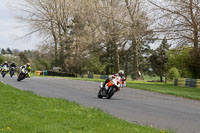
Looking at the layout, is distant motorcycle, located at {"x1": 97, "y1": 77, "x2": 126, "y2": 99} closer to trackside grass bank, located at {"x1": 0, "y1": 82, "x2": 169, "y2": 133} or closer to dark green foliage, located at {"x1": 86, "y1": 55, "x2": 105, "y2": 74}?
trackside grass bank, located at {"x1": 0, "y1": 82, "x2": 169, "y2": 133}

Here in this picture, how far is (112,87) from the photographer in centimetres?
1680

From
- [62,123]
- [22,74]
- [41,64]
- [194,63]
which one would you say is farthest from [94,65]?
[62,123]

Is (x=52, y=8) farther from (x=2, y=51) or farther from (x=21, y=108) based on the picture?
(x=2, y=51)

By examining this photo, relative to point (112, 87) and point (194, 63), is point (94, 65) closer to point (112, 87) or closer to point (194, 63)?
point (194, 63)

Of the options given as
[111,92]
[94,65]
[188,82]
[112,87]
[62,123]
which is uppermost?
[94,65]

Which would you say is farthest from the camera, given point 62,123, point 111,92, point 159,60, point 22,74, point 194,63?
point 159,60

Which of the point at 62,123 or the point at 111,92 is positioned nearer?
the point at 62,123

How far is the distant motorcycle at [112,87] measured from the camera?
16.6m

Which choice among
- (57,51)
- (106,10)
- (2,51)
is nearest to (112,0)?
(106,10)

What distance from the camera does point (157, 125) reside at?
9.25 meters

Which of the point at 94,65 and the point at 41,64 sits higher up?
the point at 41,64

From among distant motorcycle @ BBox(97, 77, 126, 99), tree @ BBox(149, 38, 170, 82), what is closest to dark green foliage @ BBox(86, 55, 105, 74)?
tree @ BBox(149, 38, 170, 82)

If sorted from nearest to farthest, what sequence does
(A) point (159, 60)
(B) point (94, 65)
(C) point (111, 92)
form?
1. (C) point (111, 92)
2. (A) point (159, 60)
3. (B) point (94, 65)

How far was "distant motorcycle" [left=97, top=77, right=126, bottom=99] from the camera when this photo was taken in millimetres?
16594
